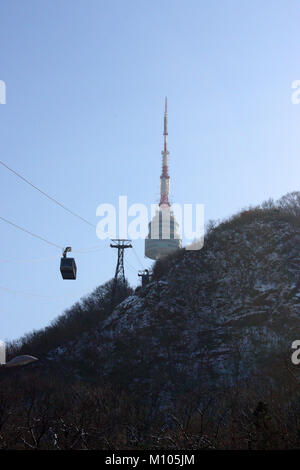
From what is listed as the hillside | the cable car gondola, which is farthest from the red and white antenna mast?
the cable car gondola

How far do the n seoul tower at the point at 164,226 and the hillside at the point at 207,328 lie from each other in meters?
31.0

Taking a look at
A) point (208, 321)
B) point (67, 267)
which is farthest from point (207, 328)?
point (67, 267)

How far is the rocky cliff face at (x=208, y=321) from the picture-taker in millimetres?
69250

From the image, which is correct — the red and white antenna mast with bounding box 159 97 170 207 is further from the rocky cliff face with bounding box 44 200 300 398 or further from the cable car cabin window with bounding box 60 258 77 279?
the cable car cabin window with bounding box 60 258 77 279

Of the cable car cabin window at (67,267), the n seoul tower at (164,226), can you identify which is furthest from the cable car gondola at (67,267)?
the n seoul tower at (164,226)

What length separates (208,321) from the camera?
255ft

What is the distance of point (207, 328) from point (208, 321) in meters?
1.36

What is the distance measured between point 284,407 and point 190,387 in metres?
18.0

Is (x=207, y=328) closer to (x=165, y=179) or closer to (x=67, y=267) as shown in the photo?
(x=67, y=267)

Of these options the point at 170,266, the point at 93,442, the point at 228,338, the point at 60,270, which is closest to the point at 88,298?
the point at 170,266

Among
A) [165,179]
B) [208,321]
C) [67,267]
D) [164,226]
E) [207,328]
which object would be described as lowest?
[207,328]

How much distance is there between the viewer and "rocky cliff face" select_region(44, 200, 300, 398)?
2726 inches

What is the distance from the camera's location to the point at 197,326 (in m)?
77.4

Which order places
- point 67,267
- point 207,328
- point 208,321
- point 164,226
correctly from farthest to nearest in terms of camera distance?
point 164,226, point 208,321, point 207,328, point 67,267
